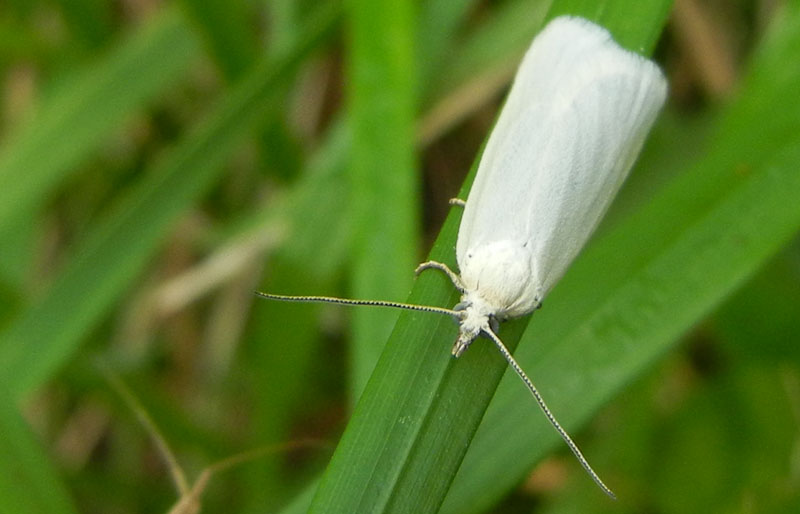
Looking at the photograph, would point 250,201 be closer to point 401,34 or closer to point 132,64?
point 132,64

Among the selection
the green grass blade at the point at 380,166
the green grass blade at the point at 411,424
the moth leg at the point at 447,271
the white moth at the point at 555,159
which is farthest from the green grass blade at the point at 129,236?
the green grass blade at the point at 411,424

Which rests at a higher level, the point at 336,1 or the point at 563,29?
the point at 336,1

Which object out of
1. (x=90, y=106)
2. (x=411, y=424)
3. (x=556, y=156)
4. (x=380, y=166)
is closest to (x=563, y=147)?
(x=556, y=156)

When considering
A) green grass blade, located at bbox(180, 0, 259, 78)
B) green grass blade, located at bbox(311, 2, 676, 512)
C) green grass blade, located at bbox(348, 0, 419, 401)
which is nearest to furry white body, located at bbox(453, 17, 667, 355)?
green grass blade, located at bbox(311, 2, 676, 512)

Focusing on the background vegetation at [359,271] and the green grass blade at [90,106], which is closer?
the background vegetation at [359,271]

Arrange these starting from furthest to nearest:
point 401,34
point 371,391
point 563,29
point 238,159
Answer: point 238,159, point 401,34, point 563,29, point 371,391

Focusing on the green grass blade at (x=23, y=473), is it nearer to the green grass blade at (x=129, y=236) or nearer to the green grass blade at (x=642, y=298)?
the green grass blade at (x=129, y=236)

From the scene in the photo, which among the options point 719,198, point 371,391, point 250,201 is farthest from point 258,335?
point 719,198
